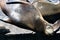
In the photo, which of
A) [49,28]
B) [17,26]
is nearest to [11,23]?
[17,26]

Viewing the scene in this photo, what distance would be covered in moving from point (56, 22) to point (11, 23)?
149 mm

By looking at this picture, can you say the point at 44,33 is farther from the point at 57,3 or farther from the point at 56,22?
the point at 57,3

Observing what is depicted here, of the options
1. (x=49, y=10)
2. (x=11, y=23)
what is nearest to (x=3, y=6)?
(x=11, y=23)

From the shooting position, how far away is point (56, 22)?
952 millimetres

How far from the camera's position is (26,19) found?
2.88 ft

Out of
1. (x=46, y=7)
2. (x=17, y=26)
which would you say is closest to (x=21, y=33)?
(x=17, y=26)

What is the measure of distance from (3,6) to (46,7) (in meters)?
0.15

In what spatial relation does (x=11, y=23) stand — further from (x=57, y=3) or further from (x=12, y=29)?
A: (x=57, y=3)

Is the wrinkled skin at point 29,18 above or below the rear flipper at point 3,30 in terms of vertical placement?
above

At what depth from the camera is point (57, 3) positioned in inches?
40.8

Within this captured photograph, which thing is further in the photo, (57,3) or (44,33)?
(57,3)

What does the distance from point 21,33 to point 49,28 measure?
9 cm

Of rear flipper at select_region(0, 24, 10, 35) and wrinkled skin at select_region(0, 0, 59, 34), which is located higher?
wrinkled skin at select_region(0, 0, 59, 34)

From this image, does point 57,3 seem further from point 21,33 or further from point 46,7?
point 21,33
